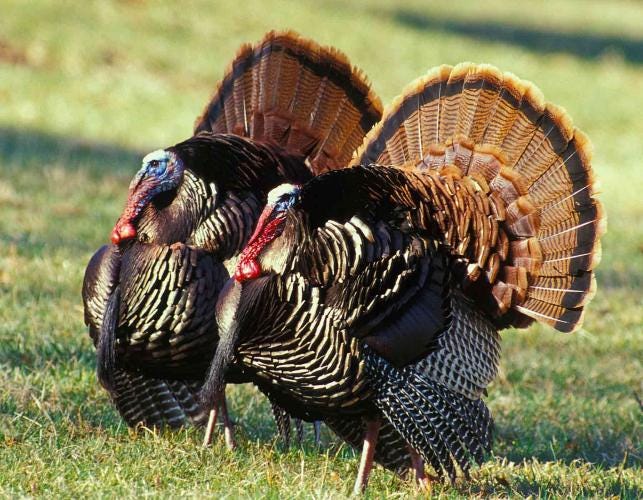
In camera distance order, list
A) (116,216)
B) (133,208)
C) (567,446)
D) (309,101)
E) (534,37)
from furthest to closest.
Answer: (534,37) → (116,216) → (309,101) → (567,446) → (133,208)

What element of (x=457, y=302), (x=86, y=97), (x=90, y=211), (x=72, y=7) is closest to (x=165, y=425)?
(x=457, y=302)

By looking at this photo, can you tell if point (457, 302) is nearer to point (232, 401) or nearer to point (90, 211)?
point (232, 401)

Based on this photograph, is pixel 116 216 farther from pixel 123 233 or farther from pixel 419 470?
pixel 419 470

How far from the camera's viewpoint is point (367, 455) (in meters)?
4.21

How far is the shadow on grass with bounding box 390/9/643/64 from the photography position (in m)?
21.0

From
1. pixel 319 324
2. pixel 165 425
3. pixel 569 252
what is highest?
pixel 569 252

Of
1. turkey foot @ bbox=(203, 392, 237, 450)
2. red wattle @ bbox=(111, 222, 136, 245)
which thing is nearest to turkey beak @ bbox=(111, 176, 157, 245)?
red wattle @ bbox=(111, 222, 136, 245)

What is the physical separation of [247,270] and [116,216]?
4.57 meters

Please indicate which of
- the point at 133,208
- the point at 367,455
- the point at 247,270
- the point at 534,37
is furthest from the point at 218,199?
the point at 534,37

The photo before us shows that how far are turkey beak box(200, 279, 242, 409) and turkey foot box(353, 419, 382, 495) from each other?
59 centimetres

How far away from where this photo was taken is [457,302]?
4410 millimetres

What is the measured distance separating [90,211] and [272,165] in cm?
388

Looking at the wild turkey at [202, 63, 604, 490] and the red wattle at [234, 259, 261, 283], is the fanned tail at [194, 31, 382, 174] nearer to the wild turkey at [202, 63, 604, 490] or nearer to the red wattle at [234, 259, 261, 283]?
the wild turkey at [202, 63, 604, 490]

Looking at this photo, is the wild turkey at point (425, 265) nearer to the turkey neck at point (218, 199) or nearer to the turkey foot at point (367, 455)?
the turkey foot at point (367, 455)
